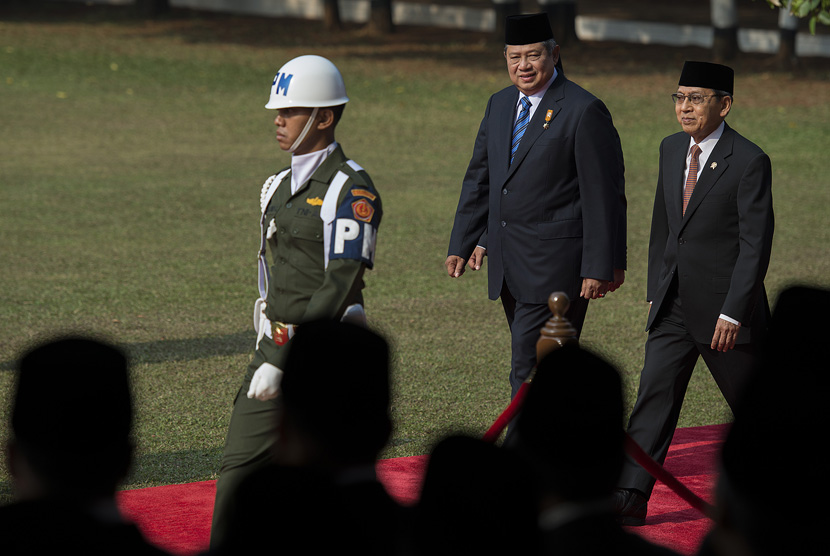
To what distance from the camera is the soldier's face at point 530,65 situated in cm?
582

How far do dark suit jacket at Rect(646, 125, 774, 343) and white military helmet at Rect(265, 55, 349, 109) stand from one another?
5.54ft

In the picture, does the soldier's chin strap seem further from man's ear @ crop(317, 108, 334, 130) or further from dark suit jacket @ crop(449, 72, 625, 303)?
dark suit jacket @ crop(449, 72, 625, 303)

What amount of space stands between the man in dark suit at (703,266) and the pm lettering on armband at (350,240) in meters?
1.69

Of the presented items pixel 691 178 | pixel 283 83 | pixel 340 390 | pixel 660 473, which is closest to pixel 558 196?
pixel 691 178

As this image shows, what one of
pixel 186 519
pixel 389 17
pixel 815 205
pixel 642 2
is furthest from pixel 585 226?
pixel 642 2

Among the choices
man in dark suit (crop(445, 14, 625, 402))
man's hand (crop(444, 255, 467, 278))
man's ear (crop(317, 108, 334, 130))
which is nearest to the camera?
man's ear (crop(317, 108, 334, 130))

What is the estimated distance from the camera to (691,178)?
5664mm

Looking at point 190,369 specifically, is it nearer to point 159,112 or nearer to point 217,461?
point 217,461

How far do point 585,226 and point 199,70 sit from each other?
71.4 ft

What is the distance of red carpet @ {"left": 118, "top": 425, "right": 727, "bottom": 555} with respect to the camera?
5348 millimetres

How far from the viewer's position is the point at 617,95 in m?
23.4

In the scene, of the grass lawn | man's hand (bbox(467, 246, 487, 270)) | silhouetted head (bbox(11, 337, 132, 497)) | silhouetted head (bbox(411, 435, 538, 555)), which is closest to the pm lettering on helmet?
man's hand (bbox(467, 246, 487, 270))

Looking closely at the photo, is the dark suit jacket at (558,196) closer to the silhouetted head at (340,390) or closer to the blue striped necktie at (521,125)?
the blue striped necktie at (521,125)

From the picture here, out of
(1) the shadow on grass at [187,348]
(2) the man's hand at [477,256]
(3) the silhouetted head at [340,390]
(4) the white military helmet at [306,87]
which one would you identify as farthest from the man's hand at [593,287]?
(1) the shadow on grass at [187,348]
